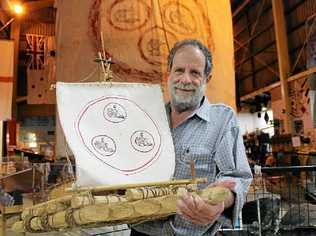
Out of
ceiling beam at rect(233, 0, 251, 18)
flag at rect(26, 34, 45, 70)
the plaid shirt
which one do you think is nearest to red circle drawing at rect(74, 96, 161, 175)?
the plaid shirt

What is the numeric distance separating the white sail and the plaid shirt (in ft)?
0.26

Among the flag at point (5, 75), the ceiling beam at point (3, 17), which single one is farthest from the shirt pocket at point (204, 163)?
the ceiling beam at point (3, 17)

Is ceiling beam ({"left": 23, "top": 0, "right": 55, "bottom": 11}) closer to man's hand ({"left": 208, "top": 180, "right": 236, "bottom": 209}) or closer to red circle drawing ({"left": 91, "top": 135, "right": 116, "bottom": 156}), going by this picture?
red circle drawing ({"left": 91, "top": 135, "right": 116, "bottom": 156})

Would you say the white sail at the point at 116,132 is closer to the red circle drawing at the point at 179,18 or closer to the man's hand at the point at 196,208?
the man's hand at the point at 196,208

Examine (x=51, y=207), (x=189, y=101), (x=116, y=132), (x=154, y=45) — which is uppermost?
(x=154, y=45)

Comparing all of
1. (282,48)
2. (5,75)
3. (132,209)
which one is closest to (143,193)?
(132,209)

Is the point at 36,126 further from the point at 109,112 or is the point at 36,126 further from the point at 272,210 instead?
the point at 109,112

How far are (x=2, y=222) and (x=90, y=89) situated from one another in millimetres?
1539

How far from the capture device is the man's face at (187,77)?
134 cm

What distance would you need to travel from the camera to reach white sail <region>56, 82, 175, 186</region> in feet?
3.93

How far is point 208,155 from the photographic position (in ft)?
4.37

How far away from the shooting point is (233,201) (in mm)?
1201

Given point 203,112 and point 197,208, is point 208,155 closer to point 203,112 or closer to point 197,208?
point 203,112

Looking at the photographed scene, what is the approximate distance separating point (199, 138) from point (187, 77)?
0.22 metres
